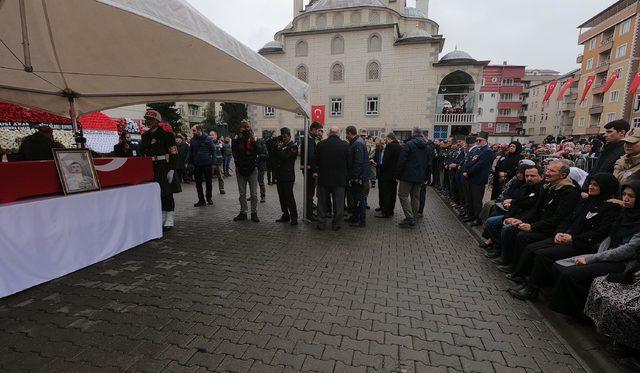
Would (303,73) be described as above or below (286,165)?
above

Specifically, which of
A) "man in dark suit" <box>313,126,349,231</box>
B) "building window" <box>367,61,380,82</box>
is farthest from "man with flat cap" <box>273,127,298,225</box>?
"building window" <box>367,61,380,82</box>

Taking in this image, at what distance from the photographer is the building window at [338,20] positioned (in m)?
33.3

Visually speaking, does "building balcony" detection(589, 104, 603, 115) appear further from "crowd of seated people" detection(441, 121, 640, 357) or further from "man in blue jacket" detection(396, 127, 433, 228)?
"crowd of seated people" detection(441, 121, 640, 357)

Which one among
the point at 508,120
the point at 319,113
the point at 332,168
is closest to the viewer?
the point at 332,168

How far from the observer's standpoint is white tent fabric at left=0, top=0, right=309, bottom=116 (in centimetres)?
371

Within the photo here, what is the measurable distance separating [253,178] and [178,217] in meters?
1.98

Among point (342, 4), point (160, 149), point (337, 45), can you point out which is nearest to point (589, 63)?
point (342, 4)

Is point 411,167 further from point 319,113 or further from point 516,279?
point 319,113

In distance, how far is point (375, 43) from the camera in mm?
31359

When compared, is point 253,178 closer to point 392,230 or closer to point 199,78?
A: point 199,78

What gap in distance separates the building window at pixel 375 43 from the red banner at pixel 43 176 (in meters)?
30.6

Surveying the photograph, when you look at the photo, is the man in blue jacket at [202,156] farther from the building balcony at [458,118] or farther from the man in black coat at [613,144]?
the building balcony at [458,118]

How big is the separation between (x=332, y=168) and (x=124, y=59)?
155 inches

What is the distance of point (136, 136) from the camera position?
41.9ft
